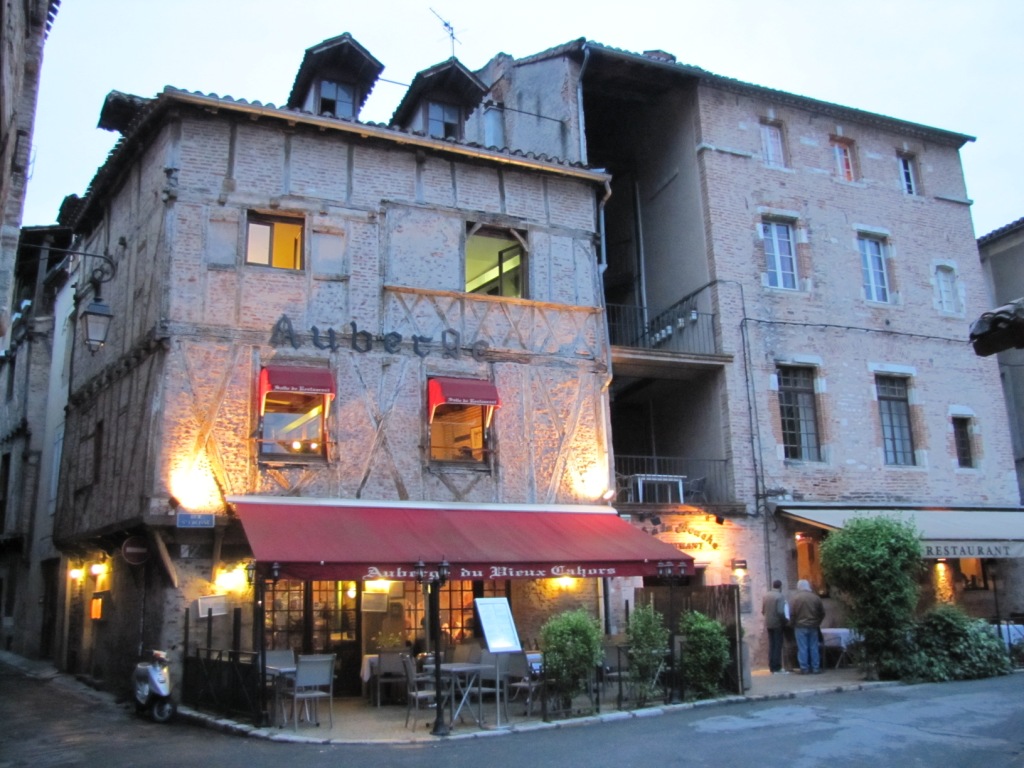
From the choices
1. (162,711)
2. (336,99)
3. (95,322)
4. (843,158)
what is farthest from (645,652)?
(843,158)

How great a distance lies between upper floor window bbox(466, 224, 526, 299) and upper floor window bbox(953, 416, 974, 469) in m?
9.39

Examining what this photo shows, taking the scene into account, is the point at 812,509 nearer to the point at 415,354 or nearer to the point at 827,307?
the point at 827,307

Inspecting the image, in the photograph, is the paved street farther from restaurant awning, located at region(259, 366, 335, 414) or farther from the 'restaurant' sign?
restaurant awning, located at region(259, 366, 335, 414)

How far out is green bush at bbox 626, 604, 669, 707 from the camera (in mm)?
11156

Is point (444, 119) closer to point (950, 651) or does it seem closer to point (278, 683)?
point (278, 683)

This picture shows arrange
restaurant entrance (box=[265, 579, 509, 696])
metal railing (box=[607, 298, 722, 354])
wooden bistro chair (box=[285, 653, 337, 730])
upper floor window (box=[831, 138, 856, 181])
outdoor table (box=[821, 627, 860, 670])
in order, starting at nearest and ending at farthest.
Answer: wooden bistro chair (box=[285, 653, 337, 730])
restaurant entrance (box=[265, 579, 509, 696])
outdoor table (box=[821, 627, 860, 670])
metal railing (box=[607, 298, 722, 354])
upper floor window (box=[831, 138, 856, 181])

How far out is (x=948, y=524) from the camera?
636 inches

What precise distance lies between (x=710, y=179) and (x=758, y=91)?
2264 millimetres

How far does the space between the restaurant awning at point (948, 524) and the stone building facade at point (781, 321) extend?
67mm

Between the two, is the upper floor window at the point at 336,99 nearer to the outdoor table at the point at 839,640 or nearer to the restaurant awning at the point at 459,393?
the restaurant awning at the point at 459,393

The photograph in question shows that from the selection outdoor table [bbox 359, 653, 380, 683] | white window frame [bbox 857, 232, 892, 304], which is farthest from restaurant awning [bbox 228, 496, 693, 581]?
white window frame [bbox 857, 232, 892, 304]

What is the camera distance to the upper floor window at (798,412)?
55.0ft

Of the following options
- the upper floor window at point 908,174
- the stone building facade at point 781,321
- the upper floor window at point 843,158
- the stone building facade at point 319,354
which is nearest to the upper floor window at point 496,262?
the stone building facade at point 319,354

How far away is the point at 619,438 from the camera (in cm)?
1936
